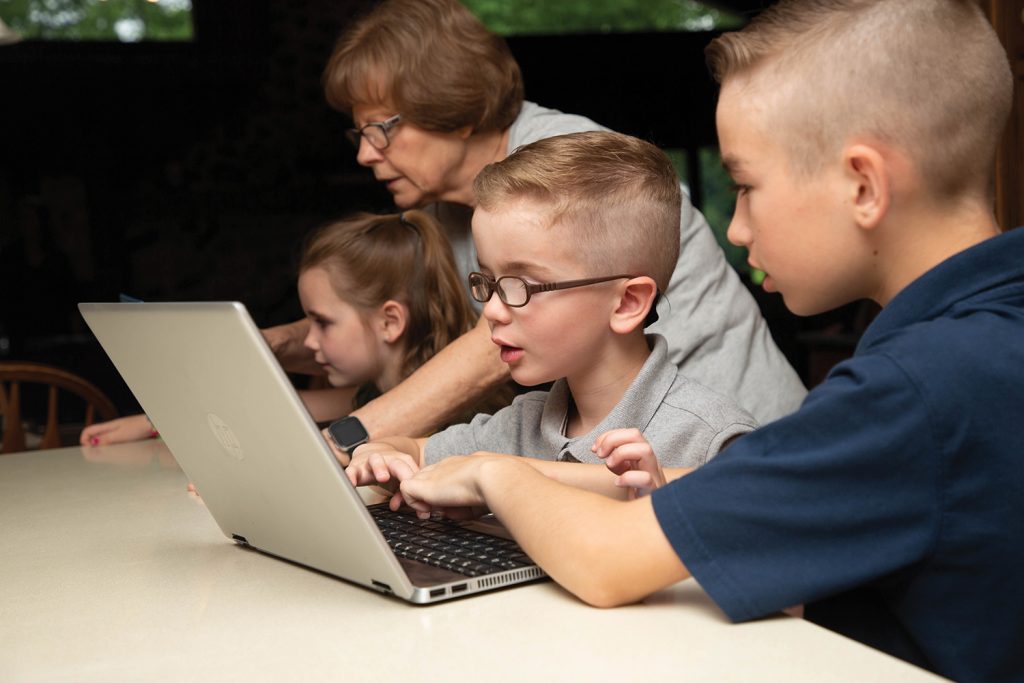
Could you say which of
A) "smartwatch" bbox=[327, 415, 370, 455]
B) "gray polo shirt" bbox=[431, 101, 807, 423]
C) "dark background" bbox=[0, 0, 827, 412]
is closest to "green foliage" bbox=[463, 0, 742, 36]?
→ "dark background" bbox=[0, 0, 827, 412]

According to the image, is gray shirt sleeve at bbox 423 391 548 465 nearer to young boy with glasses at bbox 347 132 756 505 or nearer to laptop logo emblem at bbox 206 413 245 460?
young boy with glasses at bbox 347 132 756 505

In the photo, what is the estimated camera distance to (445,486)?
1094mm

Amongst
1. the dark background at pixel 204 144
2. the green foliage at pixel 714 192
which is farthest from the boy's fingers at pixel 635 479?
the green foliage at pixel 714 192

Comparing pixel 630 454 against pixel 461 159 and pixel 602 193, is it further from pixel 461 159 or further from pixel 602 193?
pixel 461 159

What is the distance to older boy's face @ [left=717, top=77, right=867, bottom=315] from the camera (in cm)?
95

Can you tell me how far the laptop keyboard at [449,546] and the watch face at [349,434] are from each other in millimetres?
358

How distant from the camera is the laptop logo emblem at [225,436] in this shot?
1014mm

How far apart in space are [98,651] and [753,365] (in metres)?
1.16

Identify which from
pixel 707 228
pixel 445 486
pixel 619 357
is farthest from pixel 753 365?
pixel 445 486

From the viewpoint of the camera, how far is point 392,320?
86.0 inches

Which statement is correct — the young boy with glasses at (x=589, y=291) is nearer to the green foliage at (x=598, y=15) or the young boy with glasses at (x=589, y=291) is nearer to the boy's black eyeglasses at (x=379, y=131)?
the boy's black eyeglasses at (x=379, y=131)

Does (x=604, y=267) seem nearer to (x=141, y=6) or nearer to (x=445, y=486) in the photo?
(x=445, y=486)

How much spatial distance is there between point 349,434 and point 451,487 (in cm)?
51

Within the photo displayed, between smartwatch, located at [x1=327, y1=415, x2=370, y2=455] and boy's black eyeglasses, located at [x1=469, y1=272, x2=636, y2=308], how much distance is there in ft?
1.13
